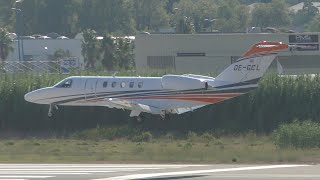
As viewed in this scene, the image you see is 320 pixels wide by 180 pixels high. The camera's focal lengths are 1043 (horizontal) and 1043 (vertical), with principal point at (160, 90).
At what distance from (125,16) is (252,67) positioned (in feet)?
340

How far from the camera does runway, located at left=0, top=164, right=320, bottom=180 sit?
25.1 metres

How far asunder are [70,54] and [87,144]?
203 feet

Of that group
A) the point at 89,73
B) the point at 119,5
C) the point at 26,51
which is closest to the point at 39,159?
the point at 89,73

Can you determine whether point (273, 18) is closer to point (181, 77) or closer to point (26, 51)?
point (26, 51)

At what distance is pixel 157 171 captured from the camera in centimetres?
2738

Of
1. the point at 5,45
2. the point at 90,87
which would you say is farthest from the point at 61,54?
the point at 90,87

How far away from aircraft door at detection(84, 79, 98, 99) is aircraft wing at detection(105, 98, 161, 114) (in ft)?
2.85

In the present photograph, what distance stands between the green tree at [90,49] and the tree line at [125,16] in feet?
119

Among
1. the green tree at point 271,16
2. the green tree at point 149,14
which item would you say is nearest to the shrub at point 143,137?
the green tree at point 271,16

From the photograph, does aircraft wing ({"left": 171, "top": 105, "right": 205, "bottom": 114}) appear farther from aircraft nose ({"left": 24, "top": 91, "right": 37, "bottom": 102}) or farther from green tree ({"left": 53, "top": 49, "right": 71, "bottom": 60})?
green tree ({"left": 53, "top": 49, "right": 71, "bottom": 60})

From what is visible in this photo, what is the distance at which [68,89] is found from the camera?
49969mm

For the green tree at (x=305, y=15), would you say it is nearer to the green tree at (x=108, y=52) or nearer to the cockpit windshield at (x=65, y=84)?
the green tree at (x=108, y=52)

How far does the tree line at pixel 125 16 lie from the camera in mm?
145500

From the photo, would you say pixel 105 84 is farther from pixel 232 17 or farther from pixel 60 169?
pixel 232 17
